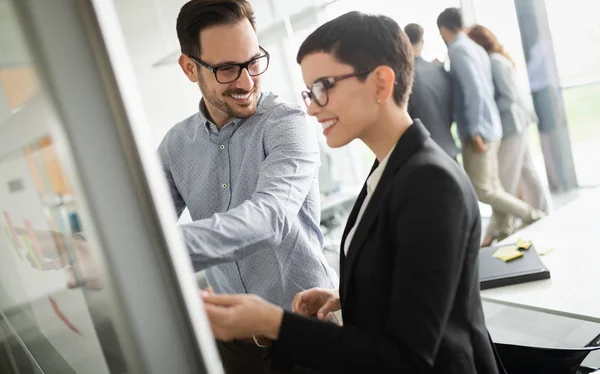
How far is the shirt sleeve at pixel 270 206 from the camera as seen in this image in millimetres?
1095

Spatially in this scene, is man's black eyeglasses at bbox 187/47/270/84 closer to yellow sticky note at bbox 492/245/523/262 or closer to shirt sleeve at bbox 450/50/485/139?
yellow sticky note at bbox 492/245/523/262

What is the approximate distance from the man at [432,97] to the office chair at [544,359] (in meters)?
3.19

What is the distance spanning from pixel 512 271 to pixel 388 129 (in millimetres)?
1084

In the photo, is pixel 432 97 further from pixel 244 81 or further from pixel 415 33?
pixel 244 81

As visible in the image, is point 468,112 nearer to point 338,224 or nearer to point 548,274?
point 338,224

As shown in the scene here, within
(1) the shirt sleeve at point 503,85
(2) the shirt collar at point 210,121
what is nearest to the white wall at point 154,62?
(2) the shirt collar at point 210,121

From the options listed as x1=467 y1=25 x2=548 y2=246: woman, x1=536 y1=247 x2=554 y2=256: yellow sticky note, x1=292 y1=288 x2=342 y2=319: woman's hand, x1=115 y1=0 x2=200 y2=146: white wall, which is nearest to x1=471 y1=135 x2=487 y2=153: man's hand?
x1=467 y1=25 x2=548 y2=246: woman

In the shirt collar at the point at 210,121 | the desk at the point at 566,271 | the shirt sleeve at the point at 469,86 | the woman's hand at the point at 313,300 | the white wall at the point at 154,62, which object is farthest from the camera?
the shirt sleeve at the point at 469,86

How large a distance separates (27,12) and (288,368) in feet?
2.07

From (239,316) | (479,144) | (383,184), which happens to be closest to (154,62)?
(479,144)

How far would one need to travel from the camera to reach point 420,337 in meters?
0.88

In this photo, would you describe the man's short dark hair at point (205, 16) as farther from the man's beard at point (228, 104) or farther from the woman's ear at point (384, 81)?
the woman's ear at point (384, 81)

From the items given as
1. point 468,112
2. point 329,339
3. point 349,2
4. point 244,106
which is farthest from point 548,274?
point 349,2

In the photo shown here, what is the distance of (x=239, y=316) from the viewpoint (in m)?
0.85
